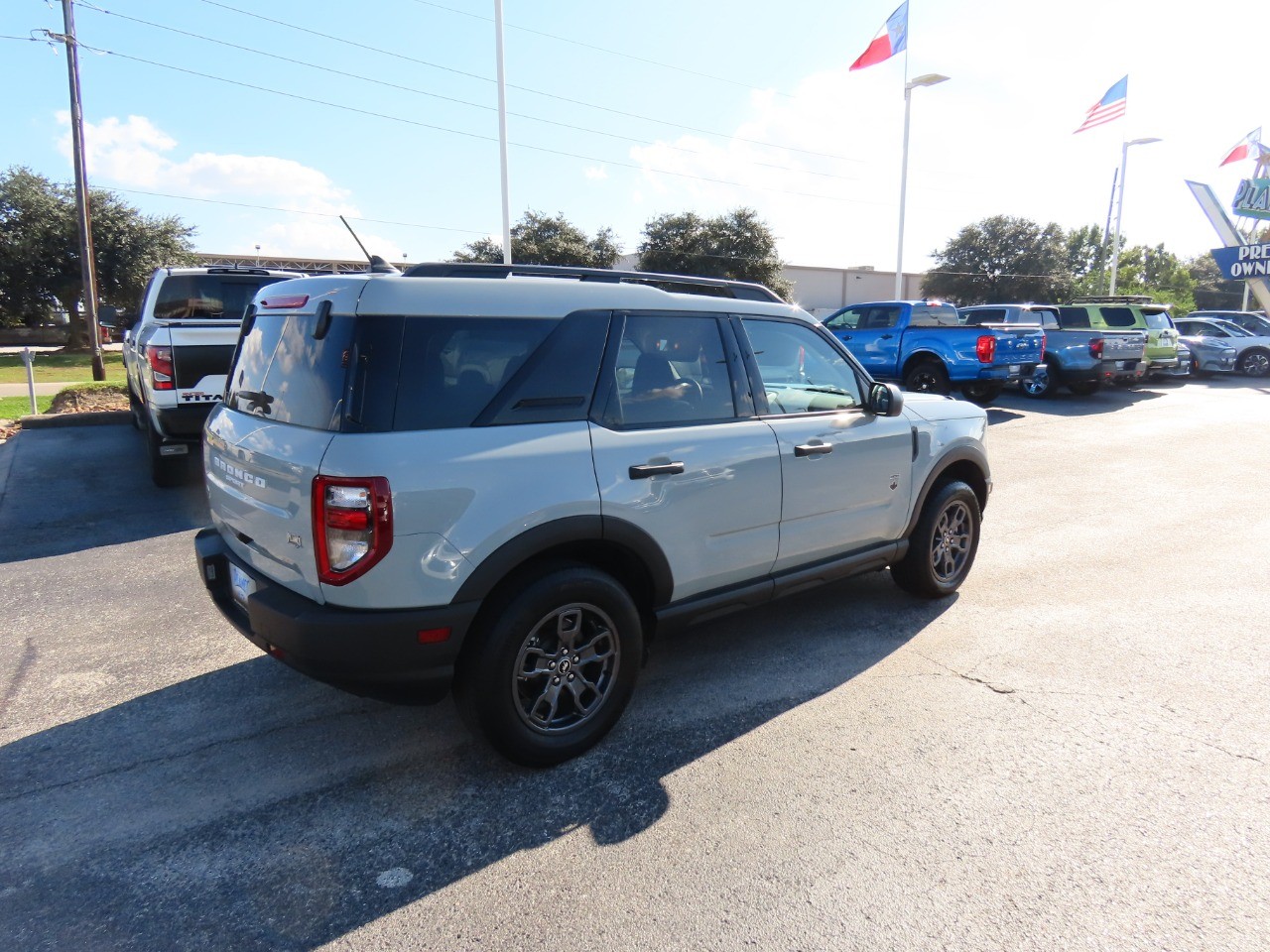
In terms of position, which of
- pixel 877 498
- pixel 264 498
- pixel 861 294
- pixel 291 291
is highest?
pixel 861 294

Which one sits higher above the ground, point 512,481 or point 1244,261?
point 1244,261

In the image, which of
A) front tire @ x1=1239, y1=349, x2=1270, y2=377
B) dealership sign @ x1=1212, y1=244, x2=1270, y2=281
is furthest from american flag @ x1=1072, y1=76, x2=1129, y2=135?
front tire @ x1=1239, y1=349, x2=1270, y2=377

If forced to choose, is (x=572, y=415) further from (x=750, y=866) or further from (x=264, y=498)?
(x=750, y=866)

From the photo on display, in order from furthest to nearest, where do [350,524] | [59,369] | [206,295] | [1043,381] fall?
1. [59,369]
2. [1043,381]
3. [206,295]
4. [350,524]

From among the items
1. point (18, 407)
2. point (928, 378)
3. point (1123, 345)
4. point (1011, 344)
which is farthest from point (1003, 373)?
point (18, 407)

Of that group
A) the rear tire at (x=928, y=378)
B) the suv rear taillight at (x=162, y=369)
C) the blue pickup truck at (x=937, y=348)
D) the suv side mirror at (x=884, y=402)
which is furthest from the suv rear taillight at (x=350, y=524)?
the rear tire at (x=928, y=378)

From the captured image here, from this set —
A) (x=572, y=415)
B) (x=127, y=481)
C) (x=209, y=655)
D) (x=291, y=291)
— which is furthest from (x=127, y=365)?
(x=572, y=415)

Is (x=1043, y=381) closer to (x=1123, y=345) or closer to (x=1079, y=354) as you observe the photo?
(x=1079, y=354)

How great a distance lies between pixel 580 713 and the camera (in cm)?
324

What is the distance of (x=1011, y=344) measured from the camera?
13.3 metres

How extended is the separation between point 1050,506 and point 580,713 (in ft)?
19.9

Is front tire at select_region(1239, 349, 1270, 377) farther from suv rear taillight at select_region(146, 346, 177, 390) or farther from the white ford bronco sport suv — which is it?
suv rear taillight at select_region(146, 346, 177, 390)

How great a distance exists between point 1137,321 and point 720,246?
63.0 feet

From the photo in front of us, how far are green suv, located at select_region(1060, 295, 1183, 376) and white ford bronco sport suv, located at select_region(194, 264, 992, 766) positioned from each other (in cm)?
1622
